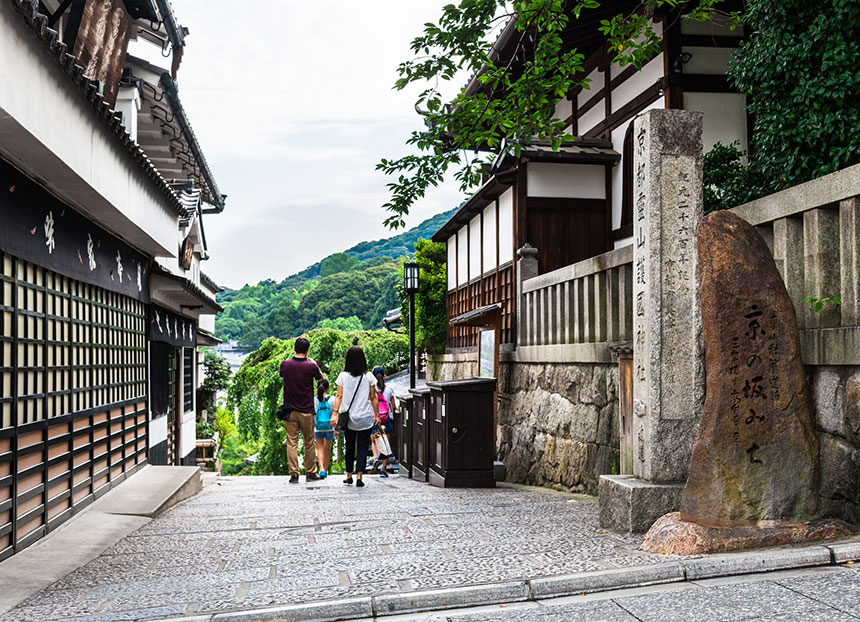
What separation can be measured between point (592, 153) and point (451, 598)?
1196 centimetres

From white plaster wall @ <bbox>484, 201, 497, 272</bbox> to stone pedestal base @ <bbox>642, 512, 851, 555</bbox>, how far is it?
42.2 ft

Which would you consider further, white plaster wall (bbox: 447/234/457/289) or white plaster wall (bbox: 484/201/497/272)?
white plaster wall (bbox: 447/234/457/289)

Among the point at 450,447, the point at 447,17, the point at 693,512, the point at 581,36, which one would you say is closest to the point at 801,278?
the point at 693,512

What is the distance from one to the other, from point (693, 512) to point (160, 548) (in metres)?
4.60

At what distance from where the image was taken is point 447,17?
884cm

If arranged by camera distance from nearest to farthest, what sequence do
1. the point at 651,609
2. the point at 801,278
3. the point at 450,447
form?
the point at 651,609 → the point at 801,278 → the point at 450,447

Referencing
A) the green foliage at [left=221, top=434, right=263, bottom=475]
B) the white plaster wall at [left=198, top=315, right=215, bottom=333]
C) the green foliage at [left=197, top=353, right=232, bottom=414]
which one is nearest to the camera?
the green foliage at [left=197, top=353, right=232, bottom=414]

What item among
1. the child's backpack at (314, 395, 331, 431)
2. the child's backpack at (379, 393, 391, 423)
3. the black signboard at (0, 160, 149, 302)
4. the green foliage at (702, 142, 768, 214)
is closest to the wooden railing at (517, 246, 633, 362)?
the green foliage at (702, 142, 768, 214)

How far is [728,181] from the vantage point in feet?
30.9

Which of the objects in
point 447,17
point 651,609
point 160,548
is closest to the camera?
point 651,609

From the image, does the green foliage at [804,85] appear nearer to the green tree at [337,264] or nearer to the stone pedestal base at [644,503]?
the stone pedestal base at [644,503]

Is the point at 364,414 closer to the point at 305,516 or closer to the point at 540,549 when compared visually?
the point at 305,516

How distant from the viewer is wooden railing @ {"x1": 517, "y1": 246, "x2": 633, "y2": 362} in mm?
9641

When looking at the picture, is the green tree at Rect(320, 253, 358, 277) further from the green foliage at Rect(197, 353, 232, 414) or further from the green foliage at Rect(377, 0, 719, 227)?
the green foliage at Rect(377, 0, 719, 227)
